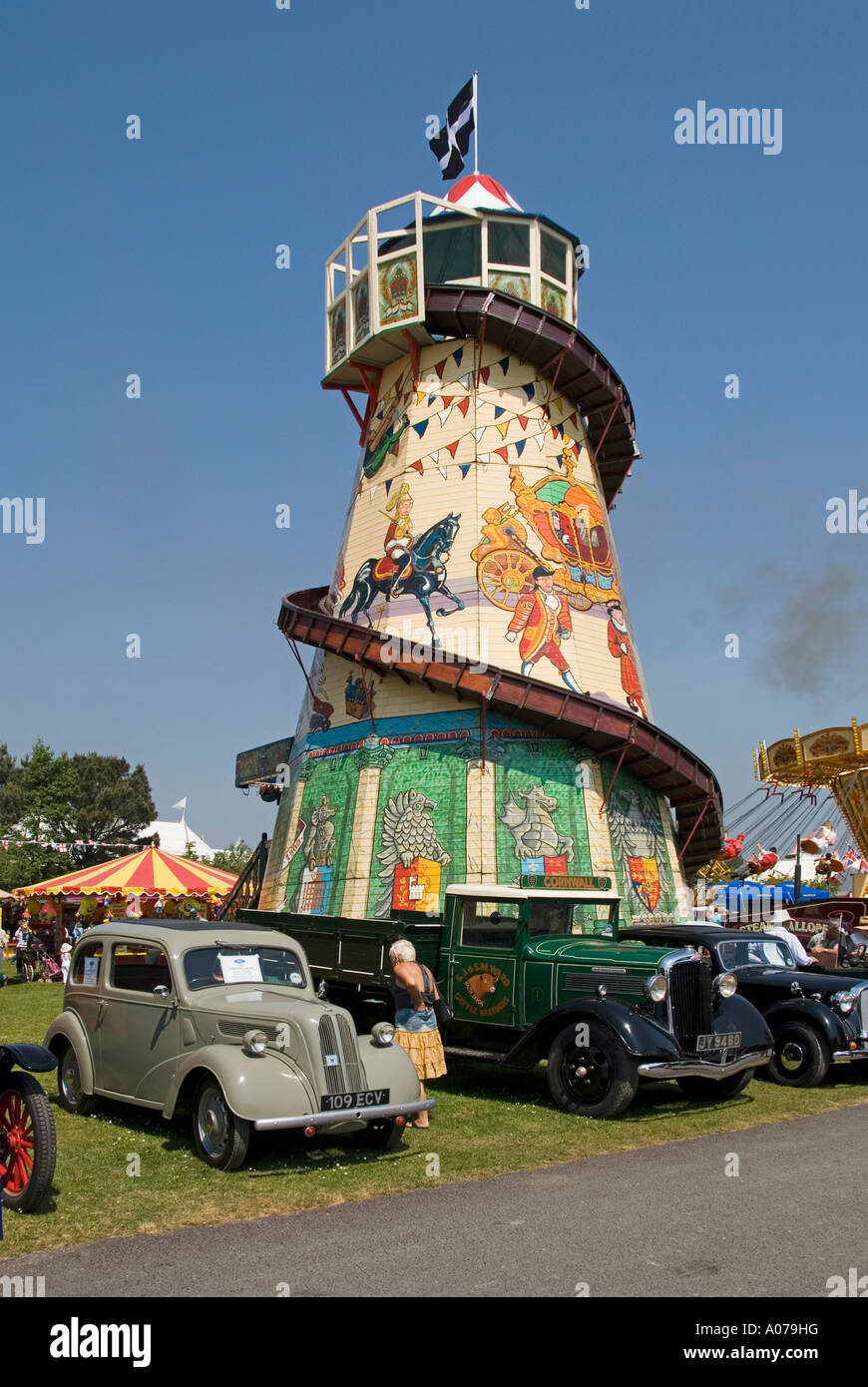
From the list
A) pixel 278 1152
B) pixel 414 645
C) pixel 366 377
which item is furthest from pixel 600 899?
pixel 366 377

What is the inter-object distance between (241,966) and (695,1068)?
515 centimetres

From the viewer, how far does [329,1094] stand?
923 cm

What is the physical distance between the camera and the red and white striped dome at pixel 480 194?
33375 millimetres

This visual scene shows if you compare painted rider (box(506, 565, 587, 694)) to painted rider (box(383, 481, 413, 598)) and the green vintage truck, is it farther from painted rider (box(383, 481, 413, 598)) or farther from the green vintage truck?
the green vintage truck

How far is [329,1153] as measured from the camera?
9922mm

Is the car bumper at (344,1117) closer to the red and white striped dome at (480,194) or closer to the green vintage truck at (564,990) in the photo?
the green vintage truck at (564,990)

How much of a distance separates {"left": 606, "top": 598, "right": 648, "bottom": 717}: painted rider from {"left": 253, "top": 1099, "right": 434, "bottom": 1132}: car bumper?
20187mm

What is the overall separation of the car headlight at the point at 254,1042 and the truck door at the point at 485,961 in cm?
471

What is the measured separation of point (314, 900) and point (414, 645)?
6879mm

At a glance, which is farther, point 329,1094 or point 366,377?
point 366,377

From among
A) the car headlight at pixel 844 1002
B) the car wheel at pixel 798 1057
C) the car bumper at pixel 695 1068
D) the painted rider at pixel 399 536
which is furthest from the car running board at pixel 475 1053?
the painted rider at pixel 399 536

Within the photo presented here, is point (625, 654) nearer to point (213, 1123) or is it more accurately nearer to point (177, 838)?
point (213, 1123)

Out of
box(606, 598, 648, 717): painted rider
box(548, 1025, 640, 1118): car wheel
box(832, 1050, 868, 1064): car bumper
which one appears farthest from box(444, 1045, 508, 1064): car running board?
box(606, 598, 648, 717): painted rider
